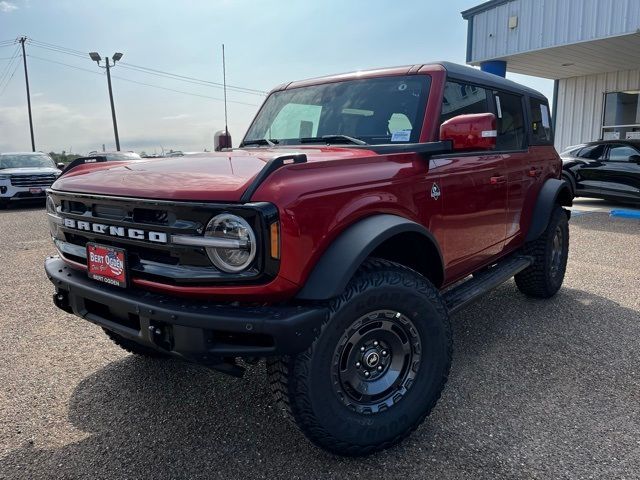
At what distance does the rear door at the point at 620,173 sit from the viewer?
1016cm

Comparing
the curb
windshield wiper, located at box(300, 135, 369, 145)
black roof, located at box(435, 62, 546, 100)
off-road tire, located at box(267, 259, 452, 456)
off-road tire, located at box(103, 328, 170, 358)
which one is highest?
black roof, located at box(435, 62, 546, 100)

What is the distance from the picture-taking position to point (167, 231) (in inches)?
79.9

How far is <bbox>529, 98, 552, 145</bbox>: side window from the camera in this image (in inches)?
171

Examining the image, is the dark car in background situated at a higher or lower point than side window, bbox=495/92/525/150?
lower

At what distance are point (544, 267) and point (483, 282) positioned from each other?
1.30 m

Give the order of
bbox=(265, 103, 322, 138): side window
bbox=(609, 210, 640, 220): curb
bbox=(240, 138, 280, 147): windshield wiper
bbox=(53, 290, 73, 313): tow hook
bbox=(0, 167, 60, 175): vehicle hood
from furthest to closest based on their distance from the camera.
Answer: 1. bbox=(0, 167, 60, 175): vehicle hood
2. bbox=(609, 210, 640, 220): curb
3. bbox=(240, 138, 280, 147): windshield wiper
4. bbox=(265, 103, 322, 138): side window
5. bbox=(53, 290, 73, 313): tow hook

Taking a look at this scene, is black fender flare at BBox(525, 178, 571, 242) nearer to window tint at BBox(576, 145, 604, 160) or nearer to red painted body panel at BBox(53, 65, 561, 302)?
red painted body panel at BBox(53, 65, 561, 302)

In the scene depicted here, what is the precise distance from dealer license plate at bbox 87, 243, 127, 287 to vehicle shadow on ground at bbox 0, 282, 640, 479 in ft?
2.76

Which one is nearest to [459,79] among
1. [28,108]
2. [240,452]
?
[240,452]

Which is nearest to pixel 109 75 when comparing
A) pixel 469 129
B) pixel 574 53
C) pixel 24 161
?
pixel 24 161

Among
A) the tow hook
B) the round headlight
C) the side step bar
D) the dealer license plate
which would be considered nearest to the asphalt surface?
the side step bar

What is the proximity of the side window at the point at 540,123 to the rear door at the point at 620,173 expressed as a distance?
686 cm

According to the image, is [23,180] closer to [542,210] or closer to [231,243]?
[542,210]

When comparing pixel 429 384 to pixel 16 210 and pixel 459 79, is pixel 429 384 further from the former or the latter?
pixel 16 210
